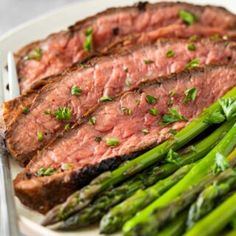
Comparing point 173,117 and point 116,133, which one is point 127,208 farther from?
point 173,117

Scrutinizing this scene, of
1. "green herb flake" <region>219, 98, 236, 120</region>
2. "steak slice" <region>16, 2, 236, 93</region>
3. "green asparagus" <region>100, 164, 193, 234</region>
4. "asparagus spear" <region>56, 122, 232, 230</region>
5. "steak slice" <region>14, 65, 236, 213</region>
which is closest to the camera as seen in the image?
"green asparagus" <region>100, 164, 193, 234</region>

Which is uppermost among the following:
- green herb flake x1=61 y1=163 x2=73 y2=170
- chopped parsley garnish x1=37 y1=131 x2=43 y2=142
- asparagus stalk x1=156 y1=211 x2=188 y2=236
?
chopped parsley garnish x1=37 y1=131 x2=43 y2=142

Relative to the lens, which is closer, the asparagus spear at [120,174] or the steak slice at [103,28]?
the asparagus spear at [120,174]

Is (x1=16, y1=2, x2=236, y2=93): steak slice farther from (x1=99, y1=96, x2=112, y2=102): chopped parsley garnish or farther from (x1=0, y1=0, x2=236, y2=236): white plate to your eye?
(x1=99, y1=96, x2=112, y2=102): chopped parsley garnish

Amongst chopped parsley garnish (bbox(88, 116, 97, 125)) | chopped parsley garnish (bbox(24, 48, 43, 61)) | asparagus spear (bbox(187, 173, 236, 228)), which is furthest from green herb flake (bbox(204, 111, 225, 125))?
chopped parsley garnish (bbox(24, 48, 43, 61))

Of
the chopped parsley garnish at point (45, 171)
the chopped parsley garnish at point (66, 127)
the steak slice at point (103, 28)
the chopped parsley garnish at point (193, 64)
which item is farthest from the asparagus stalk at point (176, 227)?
the steak slice at point (103, 28)

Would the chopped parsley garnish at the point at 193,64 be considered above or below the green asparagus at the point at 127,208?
above

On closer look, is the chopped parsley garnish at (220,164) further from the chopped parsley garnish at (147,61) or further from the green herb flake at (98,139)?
the chopped parsley garnish at (147,61)
